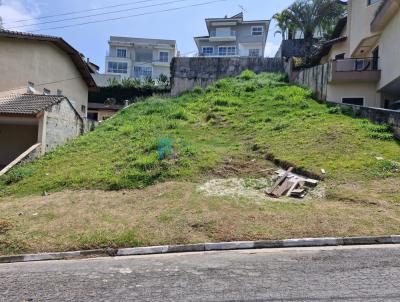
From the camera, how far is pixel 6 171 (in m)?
14.9

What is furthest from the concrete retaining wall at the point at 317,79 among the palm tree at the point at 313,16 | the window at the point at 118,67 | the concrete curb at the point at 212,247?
the window at the point at 118,67

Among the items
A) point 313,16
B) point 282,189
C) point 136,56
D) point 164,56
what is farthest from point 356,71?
point 136,56

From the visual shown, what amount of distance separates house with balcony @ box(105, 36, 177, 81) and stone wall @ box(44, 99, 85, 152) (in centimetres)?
3951

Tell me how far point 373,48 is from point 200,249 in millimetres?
19714

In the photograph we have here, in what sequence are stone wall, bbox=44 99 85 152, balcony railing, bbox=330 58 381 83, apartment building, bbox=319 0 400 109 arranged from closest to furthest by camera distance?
stone wall, bbox=44 99 85 152 → apartment building, bbox=319 0 400 109 → balcony railing, bbox=330 58 381 83

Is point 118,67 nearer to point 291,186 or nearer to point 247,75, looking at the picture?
point 247,75

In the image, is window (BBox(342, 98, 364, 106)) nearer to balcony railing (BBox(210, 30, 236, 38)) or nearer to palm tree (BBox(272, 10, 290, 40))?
palm tree (BBox(272, 10, 290, 40))

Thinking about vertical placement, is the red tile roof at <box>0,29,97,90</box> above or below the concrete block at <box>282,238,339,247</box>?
Answer: above

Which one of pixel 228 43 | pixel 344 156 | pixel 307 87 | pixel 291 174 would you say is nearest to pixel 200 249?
pixel 291 174

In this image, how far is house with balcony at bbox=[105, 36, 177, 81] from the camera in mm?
59531

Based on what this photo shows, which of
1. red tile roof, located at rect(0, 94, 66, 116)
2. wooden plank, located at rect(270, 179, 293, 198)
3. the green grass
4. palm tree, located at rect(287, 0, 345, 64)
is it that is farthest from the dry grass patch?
palm tree, located at rect(287, 0, 345, 64)

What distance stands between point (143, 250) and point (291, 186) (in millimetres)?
4775

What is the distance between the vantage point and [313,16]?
33.7m

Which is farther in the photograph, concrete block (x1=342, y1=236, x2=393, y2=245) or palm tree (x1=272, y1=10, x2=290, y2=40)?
palm tree (x1=272, y1=10, x2=290, y2=40)
